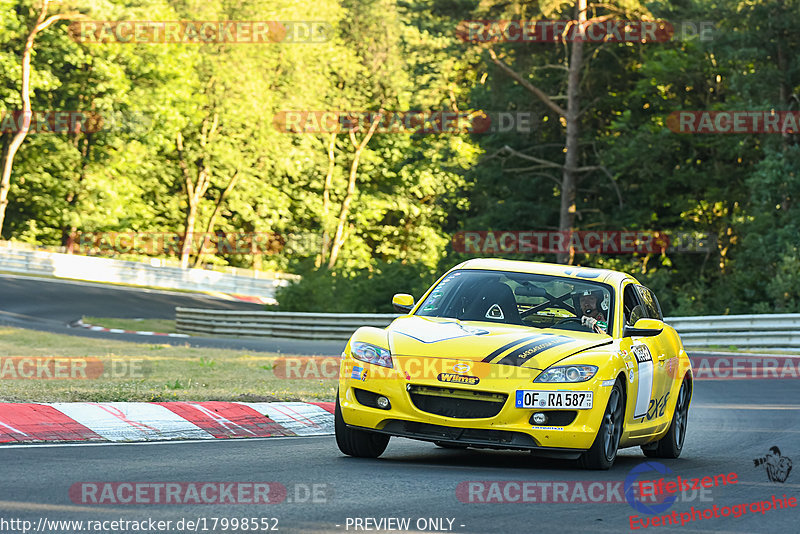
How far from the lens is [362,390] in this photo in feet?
29.4

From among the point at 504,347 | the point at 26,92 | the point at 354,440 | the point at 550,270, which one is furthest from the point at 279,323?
the point at 26,92

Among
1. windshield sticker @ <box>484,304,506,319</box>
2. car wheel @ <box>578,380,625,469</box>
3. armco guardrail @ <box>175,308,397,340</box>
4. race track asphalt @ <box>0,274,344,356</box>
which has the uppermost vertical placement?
windshield sticker @ <box>484,304,506,319</box>

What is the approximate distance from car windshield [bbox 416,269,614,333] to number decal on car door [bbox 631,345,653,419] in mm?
364

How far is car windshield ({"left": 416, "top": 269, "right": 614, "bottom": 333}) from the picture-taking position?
9.90 meters

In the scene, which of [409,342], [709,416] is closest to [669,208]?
[709,416]

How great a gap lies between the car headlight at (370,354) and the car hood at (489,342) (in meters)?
0.07

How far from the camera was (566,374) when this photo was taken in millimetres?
8758

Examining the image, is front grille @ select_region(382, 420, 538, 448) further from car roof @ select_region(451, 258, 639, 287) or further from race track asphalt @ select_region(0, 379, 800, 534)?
car roof @ select_region(451, 258, 639, 287)

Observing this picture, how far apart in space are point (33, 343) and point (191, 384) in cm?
1016

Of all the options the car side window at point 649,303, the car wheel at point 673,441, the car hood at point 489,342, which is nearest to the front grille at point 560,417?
the car hood at point 489,342

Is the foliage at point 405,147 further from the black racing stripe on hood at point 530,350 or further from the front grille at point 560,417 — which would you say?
the front grille at point 560,417

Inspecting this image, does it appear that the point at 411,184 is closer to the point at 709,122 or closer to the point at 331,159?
the point at 331,159

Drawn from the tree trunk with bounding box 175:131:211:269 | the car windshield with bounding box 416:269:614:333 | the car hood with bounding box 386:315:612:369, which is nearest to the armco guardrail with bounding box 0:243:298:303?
the tree trunk with bounding box 175:131:211:269

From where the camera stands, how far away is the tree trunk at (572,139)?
4084cm
